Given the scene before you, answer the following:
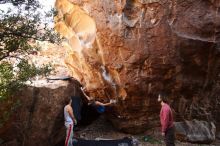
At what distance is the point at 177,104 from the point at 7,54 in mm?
5333

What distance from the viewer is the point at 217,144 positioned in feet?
37.4

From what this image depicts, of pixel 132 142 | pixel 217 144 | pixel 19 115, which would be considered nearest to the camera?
pixel 19 115

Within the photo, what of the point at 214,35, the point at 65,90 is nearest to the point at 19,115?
the point at 65,90

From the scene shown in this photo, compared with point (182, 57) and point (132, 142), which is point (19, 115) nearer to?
point (132, 142)

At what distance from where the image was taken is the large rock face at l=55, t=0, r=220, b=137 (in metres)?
9.88

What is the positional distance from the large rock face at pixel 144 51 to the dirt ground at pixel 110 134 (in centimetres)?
23

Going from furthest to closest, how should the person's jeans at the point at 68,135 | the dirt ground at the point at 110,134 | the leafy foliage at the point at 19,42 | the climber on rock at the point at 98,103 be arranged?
the climber on rock at the point at 98,103
the dirt ground at the point at 110,134
the person's jeans at the point at 68,135
the leafy foliage at the point at 19,42

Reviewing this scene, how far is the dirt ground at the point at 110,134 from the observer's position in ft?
35.5

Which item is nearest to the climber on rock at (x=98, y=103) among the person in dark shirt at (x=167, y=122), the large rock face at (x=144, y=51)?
the large rock face at (x=144, y=51)

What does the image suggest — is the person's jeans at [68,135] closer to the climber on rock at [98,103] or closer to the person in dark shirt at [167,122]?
the climber on rock at [98,103]

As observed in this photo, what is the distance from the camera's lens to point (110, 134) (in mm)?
11289

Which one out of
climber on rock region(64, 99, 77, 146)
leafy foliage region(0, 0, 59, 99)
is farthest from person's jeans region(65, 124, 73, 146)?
leafy foliage region(0, 0, 59, 99)

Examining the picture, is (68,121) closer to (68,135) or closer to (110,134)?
(68,135)

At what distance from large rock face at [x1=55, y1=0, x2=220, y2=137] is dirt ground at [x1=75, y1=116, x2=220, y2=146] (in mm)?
226
